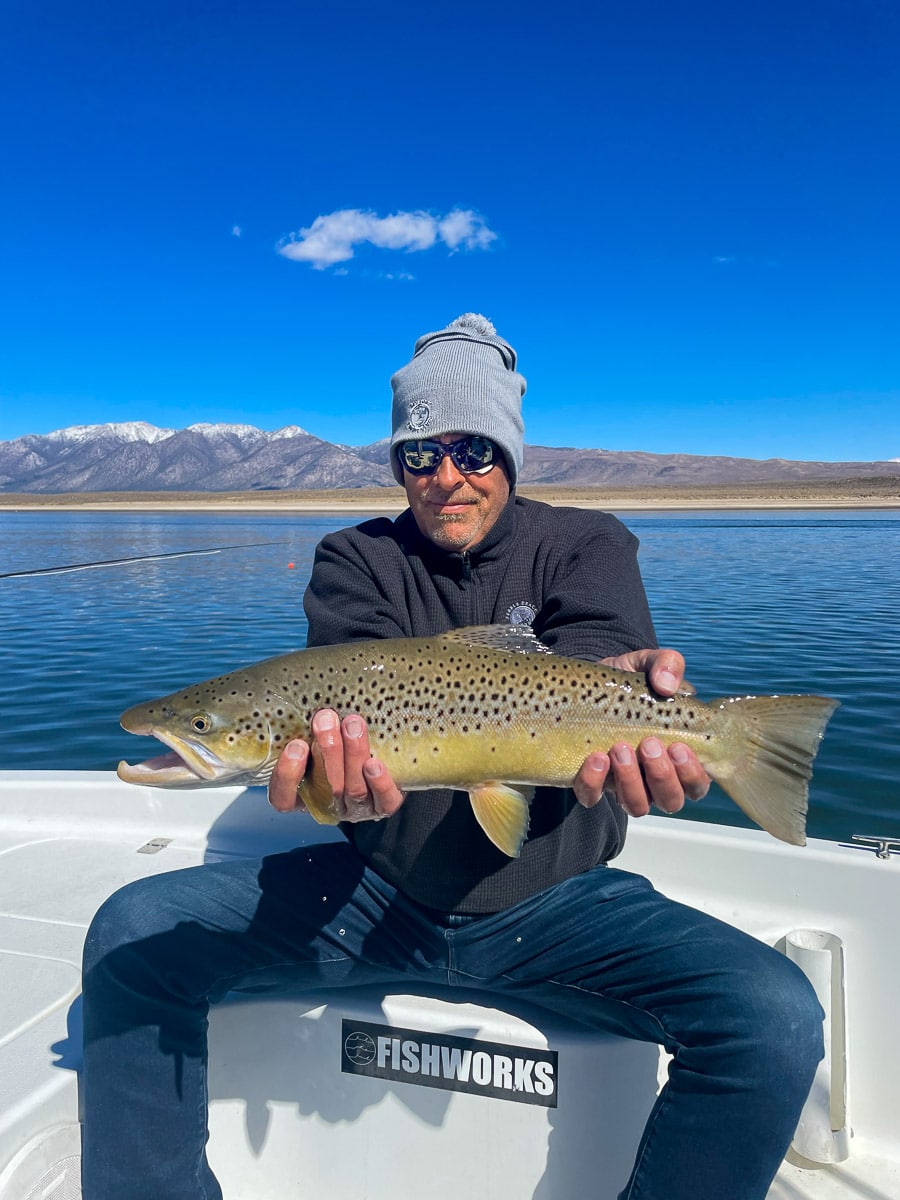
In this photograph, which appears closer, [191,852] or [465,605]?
[465,605]

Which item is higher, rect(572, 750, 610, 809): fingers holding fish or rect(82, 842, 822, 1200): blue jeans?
rect(572, 750, 610, 809): fingers holding fish

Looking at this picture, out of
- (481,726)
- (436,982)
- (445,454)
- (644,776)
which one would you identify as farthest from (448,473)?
(436,982)

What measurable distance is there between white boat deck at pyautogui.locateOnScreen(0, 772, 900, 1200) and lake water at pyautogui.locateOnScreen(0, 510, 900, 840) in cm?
382

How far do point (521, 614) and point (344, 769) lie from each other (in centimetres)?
114

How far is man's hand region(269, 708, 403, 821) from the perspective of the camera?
281 centimetres

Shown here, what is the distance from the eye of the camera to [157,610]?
20.5 metres

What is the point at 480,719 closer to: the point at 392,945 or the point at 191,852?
the point at 392,945

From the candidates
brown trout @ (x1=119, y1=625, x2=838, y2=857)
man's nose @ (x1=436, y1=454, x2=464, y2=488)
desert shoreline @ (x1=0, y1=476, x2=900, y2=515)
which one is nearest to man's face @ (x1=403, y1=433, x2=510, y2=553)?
man's nose @ (x1=436, y1=454, x2=464, y2=488)

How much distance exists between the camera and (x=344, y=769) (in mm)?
2846

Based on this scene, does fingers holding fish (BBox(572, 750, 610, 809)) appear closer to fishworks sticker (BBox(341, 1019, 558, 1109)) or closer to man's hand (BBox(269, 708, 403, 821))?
man's hand (BBox(269, 708, 403, 821))

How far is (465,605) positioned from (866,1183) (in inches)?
109

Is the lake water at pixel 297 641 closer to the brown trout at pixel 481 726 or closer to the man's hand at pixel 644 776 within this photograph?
the brown trout at pixel 481 726

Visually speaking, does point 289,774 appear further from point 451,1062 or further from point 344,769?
point 451,1062

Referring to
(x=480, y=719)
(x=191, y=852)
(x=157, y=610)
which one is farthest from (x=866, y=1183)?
(x=157, y=610)
